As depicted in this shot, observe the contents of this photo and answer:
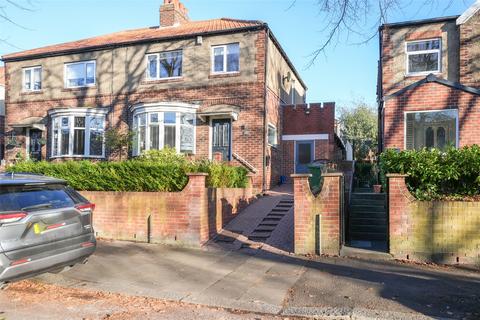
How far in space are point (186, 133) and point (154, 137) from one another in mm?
1318

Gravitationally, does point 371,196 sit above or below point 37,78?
below

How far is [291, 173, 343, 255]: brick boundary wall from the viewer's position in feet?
28.3

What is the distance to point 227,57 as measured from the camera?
1728 centimetres

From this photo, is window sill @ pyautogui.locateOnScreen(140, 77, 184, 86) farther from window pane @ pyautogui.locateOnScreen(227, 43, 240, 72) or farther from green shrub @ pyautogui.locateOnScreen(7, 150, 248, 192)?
green shrub @ pyautogui.locateOnScreen(7, 150, 248, 192)

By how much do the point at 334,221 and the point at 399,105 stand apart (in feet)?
24.0

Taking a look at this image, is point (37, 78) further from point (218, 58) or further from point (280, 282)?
point (280, 282)

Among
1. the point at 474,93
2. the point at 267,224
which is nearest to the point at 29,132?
the point at 267,224

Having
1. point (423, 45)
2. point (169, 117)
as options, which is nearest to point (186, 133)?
point (169, 117)

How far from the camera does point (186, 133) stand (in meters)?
17.3

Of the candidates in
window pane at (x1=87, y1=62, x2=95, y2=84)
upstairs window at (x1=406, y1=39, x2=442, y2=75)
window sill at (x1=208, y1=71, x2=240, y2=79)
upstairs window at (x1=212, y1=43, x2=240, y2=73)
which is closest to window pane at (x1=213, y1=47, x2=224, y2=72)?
upstairs window at (x1=212, y1=43, x2=240, y2=73)

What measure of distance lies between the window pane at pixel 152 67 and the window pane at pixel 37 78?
241 inches

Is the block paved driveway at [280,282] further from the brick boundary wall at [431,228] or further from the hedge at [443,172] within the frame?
the hedge at [443,172]

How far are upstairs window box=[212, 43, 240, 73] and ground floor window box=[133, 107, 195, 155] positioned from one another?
2186 mm

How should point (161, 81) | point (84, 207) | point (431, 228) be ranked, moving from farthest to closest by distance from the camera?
point (161, 81) → point (431, 228) → point (84, 207)
